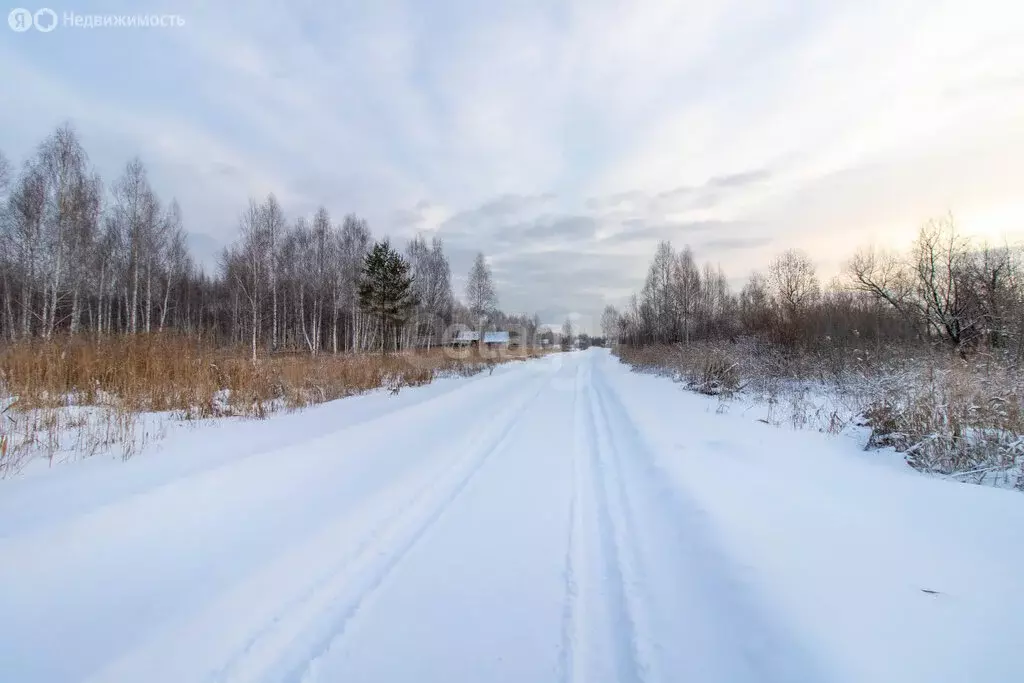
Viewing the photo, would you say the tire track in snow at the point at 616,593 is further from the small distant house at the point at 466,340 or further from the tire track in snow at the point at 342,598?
the small distant house at the point at 466,340

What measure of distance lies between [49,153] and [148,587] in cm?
2753

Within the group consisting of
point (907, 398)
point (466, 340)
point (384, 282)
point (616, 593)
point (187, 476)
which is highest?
point (384, 282)

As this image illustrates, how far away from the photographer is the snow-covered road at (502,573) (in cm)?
199

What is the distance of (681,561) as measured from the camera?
3035mm

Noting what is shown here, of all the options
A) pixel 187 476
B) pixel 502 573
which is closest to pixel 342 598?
pixel 502 573

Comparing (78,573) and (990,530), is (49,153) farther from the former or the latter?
(990,530)

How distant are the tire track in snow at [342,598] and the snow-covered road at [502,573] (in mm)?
16

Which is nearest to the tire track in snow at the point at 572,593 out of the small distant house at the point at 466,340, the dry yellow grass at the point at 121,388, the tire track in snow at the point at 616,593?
the tire track in snow at the point at 616,593

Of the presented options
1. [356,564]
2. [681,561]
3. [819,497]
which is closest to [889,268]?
[819,497]

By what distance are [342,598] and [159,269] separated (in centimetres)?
3362

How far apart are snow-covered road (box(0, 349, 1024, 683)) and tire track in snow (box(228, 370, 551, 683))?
0.02 m

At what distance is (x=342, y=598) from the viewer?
8.32 ft

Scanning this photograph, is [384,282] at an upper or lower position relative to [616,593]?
upper

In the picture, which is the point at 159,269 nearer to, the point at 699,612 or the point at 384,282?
the point at 384,282
